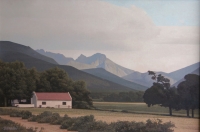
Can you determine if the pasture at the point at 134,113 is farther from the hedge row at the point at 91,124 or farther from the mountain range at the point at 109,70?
the mountain range at the point at 109,70

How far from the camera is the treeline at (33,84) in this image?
4.17 metres

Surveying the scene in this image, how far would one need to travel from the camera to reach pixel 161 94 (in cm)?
421

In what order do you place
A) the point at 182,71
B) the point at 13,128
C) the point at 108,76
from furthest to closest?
the point at 108,76 < the point at 182,71 < the point at 13,128

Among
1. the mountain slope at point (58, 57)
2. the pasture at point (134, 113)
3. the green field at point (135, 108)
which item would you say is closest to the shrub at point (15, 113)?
the pasture at point (134, 113)

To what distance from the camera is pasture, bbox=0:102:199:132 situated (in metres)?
4.13

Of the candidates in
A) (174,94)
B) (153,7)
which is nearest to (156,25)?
(153,7)

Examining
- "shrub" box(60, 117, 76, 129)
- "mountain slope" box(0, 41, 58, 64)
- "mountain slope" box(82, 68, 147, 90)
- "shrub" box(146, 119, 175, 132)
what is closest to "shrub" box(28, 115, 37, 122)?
"shrub" box(60, 117, 76, 129)

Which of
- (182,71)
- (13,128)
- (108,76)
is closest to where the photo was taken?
(13,128)

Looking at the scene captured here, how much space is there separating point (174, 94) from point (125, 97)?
2.29 feet

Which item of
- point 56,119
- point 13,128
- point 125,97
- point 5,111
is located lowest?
point 13,128

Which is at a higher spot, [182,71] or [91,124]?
[182,71]

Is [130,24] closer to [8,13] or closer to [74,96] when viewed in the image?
[74,96]

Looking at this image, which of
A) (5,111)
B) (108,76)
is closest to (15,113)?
(5,111)

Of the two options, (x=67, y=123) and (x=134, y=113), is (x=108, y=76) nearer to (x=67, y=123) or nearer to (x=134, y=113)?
(x=134, y=113)
